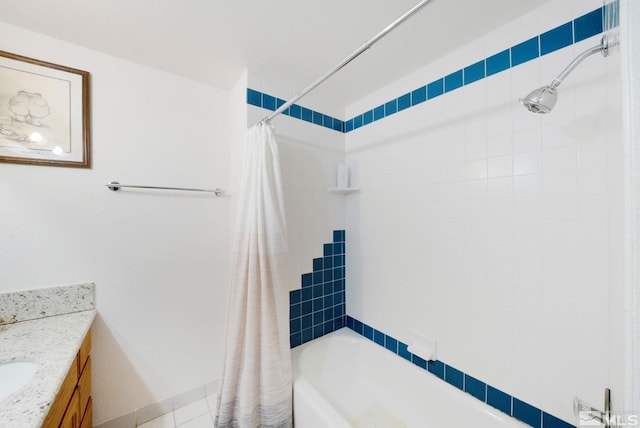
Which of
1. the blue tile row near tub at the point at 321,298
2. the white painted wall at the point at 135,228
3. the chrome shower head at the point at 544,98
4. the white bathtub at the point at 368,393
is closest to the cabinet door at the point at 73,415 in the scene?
the white painted wall at the point at 135,228

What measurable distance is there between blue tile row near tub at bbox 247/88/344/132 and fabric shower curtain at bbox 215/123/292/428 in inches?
12.3

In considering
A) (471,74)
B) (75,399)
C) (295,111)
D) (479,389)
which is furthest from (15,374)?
(471,74)

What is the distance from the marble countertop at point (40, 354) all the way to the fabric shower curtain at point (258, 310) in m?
0.64

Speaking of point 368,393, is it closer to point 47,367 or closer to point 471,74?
point 47,367

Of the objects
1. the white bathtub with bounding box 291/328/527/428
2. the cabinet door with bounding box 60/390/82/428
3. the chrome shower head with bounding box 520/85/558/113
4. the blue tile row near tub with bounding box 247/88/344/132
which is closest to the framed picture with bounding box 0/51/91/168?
the blue tile row near tub with bounding box 247/88/344/132

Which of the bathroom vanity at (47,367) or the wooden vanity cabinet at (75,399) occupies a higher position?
the bathroom vanity at (47,367)

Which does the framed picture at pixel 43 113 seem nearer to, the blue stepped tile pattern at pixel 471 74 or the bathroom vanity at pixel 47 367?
the bathroom vanity at pixel 47 367

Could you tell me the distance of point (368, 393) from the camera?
160cm

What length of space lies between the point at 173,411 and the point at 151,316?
63cm

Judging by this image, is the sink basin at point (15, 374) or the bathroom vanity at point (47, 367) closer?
the bathroom vanity at point (47, 367)

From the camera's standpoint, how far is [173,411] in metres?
1.54

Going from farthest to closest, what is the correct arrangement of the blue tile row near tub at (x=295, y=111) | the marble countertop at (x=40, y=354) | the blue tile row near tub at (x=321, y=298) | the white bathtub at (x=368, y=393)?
the blue tile row near tub at (x=321, y=298) → the blue tile row near tub at (x=295, y=111) → the white bathtub at (x=368, y=393) → the marble countertop at (x=40, y=354)

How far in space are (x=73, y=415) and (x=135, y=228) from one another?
0.87m

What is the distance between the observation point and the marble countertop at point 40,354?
61 cm
